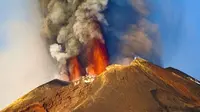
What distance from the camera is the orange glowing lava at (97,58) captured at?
49597 mm

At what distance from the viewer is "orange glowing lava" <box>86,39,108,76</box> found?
49.6 metres

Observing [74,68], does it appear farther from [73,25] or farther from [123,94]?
[123,94]

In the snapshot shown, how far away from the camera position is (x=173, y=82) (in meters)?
42.8

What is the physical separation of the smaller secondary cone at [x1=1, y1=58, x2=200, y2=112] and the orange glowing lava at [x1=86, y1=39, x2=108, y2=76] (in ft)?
21.9

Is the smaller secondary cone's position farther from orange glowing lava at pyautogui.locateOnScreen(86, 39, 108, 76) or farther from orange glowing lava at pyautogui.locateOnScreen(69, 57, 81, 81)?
orange glowing lava at pyautogui.locateOnScreen(69, 57, 81, 81)

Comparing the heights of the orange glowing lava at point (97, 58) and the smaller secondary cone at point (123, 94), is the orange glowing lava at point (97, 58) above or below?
above

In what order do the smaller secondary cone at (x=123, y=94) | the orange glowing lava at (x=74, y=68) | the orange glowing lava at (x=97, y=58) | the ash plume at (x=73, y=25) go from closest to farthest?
the smaller secondary cone at (x=123, y=94) < the orange glowing lava at (x=97, y=58) < the ash plume at (x=73, y=25) < the orange glowing lava at (x=74, y=68)

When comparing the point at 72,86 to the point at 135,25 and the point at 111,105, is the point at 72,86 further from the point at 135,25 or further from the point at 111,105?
the point at 135,25

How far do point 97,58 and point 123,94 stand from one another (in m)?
12.6

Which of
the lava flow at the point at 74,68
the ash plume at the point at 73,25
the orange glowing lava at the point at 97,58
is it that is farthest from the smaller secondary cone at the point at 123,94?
the ash plume at the point at 73,25

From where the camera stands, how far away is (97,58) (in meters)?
50.2

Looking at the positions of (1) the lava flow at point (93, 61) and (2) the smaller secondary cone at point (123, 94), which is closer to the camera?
(2) the smaller secondary cone at point (123, 94)

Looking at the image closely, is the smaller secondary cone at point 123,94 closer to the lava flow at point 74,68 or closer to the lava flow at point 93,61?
the lava flow at point 93,61

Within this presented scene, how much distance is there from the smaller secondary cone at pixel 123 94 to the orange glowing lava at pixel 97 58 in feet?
21.9
